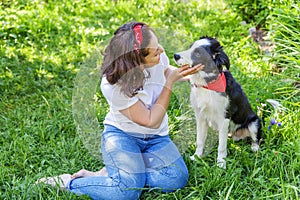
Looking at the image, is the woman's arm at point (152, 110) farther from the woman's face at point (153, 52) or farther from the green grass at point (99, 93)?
the green grass at point (99, 93)

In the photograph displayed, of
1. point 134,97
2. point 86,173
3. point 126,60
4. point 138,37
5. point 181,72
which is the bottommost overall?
point 86,173

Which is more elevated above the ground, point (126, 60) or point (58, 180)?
point (126, 60)

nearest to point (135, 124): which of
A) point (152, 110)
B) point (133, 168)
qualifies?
point (152, 110)

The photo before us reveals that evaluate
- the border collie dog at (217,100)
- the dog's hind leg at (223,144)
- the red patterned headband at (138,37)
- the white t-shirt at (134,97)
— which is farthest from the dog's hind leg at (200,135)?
the red patterned headband at (138,37)

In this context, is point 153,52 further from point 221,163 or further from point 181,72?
point 221,163

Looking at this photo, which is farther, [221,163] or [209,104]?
[221,163]

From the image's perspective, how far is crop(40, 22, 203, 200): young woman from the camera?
9.61 ft

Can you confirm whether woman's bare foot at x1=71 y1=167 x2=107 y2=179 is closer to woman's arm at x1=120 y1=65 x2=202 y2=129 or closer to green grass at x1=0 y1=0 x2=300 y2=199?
green grass at x1=0 y1=0 x2=300 y2=199

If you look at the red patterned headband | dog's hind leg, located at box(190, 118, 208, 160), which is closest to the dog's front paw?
dog's hind leg, located at box(190, 118, 208, 160)

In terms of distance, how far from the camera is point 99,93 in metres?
3.58

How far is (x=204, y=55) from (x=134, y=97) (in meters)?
0.54

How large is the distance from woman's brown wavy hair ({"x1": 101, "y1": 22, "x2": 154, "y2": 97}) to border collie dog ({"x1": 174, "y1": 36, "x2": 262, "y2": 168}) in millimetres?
238

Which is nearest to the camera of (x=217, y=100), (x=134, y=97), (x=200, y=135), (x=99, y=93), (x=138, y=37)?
(x=138, y=37)

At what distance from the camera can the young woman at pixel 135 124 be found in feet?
9.61
